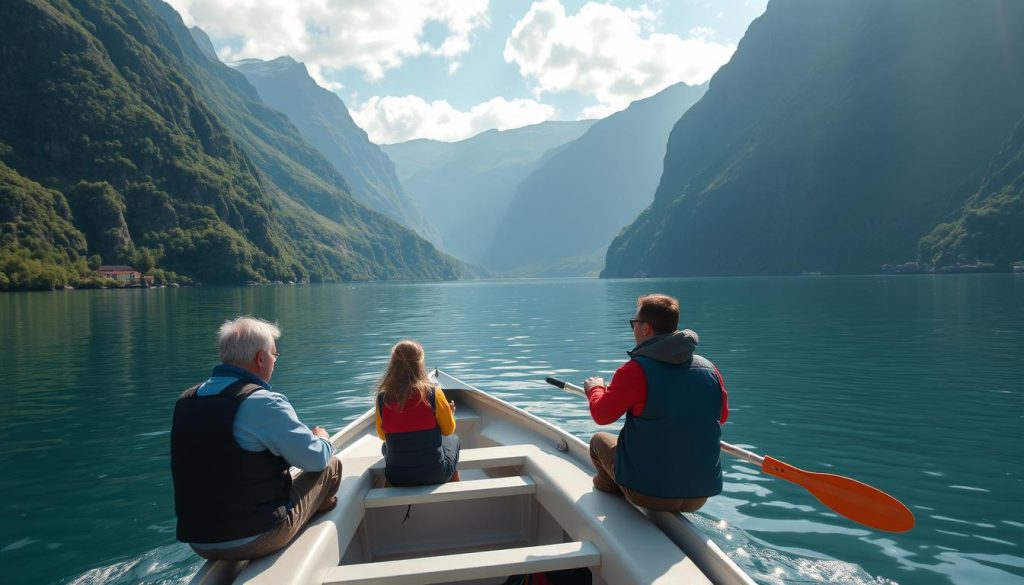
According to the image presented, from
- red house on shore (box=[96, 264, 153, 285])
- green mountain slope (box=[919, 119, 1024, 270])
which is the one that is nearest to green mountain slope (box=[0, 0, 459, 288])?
red house on shore (box=[96, 264, 153, 285])

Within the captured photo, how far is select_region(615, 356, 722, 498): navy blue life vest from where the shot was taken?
440 cm

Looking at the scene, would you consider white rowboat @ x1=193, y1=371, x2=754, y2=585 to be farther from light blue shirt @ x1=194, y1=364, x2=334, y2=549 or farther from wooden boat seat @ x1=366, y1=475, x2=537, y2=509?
light blue shirt @ x1=194, y1=364, x2=334, y2=549

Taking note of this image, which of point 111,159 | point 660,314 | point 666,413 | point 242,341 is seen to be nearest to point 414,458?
point 242,341

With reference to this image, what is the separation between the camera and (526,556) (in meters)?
4.16

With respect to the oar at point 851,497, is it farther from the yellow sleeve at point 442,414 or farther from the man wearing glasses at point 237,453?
the man wearing glasses at point 237,453

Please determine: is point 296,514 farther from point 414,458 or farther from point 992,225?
point 992,225

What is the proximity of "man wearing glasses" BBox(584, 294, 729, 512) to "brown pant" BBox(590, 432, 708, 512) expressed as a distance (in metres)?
0.01

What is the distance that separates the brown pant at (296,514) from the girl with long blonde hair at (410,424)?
1.88 ft

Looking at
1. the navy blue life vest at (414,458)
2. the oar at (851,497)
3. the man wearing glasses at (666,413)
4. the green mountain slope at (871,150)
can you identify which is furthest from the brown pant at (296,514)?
the green mountain slope at (871,150)

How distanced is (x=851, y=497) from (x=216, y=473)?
4.92 metres

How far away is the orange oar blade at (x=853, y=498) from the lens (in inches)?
190

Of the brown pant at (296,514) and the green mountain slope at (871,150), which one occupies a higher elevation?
the green mountain slope at (871,150)

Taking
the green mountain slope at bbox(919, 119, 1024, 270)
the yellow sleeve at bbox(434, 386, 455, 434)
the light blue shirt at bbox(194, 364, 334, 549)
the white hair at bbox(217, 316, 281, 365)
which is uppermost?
the green mountain slope at bbox(919, 119, 1024, 270)

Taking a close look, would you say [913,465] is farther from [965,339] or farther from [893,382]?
[965,339]
